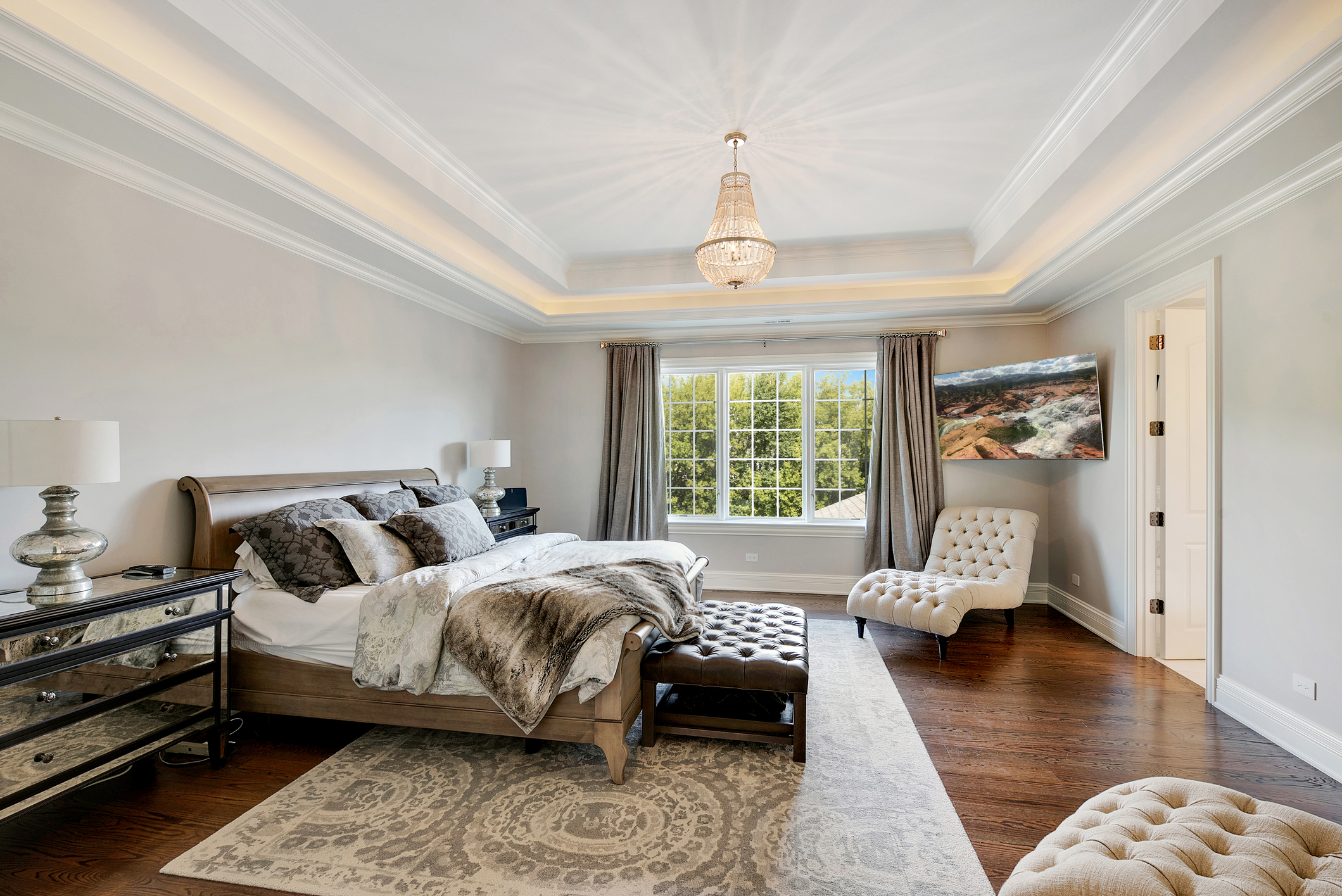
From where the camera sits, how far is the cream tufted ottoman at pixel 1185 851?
4.26 ft

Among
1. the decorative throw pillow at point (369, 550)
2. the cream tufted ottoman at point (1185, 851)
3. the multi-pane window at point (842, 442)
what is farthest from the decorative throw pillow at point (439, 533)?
the multi-pane window at point (842, 442)

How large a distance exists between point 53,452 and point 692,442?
4.65 m

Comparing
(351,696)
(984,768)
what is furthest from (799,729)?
(351,696)

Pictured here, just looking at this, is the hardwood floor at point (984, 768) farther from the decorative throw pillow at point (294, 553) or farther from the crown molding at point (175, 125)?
the crown molding at point (175, 125)

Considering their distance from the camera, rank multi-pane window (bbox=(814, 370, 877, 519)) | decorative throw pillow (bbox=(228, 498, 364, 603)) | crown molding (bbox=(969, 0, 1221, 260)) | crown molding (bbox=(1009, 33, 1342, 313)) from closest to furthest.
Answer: crown molding (bbox=(1009, 33, 1342, 313))
crown molding (bbox=(969, 0, 1221, 260))
decorative throw pillow (bbox=(228, 498, 364, 603))
multi-pane window (bbox=(814, 370, 877, 519))

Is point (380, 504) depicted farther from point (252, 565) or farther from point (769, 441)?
point (769, 441)

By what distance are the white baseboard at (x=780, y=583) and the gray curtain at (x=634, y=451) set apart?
69 cm

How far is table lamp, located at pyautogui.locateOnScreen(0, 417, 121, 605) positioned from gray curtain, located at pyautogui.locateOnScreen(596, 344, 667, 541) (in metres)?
3.97

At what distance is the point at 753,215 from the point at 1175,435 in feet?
10.2

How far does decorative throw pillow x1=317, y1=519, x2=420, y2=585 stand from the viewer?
2.98 meters

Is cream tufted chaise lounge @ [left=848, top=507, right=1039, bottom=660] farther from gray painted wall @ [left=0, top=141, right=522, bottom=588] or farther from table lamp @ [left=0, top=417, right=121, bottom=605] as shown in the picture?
table lamp @ [left=0, top=417, right=121, bottom=605]

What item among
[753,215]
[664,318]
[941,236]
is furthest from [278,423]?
[941,236]

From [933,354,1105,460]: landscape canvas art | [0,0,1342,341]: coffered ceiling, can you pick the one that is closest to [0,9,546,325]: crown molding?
[0,0,1342,341]: coffered ceiling

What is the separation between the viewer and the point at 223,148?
8.31 ft
